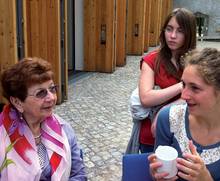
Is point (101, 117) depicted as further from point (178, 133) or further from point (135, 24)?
point (135, 24)

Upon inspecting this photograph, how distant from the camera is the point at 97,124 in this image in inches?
200

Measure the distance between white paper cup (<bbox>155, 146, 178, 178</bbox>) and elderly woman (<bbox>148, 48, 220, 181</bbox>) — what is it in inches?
0.8

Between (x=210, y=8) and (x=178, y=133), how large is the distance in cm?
1930

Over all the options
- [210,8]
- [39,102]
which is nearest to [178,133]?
[39,102]

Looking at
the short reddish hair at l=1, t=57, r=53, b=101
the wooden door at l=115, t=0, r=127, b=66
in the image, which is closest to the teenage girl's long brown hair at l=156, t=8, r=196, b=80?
the short reddish hair at l=1, t=57, r=53, b=101

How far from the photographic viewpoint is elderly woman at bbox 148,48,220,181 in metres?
1.53

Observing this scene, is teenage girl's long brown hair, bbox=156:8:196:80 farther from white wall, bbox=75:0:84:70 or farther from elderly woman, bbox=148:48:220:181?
white wall, bbox=75:0:84:70

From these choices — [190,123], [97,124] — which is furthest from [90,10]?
[190,123]

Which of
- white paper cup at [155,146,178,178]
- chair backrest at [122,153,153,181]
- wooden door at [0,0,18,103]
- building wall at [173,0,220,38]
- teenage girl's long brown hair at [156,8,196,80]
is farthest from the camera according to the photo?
building wall at [173,0,220,38]

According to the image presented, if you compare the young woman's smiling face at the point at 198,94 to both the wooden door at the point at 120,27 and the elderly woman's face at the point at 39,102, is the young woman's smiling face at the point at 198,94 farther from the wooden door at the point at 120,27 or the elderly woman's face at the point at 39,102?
the wooden door at the point at 120,27

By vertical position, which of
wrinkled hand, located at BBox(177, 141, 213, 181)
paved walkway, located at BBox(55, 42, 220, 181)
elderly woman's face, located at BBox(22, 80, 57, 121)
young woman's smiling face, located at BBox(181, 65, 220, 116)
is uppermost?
young woman's smiling face, located at BBox(181, 65, 220, 116)

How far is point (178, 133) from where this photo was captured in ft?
5.96

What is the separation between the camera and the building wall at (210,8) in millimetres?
19741

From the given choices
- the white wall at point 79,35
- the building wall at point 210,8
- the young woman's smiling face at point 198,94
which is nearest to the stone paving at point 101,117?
the white wall at point 79,35
